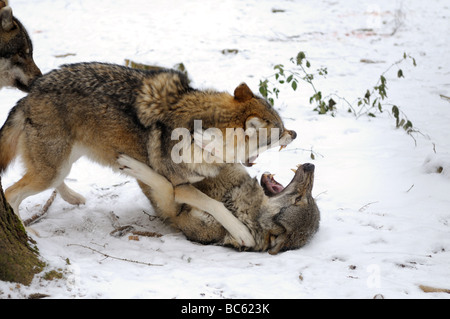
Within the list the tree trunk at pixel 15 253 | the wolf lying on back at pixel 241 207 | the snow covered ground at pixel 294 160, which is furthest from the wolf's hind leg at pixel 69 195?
the tree trunk at pixel 15 253

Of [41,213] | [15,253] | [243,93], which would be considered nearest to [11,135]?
[41,213]

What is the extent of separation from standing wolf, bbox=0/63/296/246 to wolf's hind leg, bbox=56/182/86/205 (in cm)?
63

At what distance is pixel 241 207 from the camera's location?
15.1 ft

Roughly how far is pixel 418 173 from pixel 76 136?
3989mm

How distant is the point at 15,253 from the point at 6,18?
2913mm

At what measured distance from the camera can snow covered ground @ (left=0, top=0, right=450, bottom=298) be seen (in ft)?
11.1

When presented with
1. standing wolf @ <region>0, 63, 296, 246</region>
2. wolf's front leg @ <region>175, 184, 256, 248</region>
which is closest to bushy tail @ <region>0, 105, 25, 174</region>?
standing wolf @ <region>0, 63, 296, 246</region>

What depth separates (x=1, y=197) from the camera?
119 inches

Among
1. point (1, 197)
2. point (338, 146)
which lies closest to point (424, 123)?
point (338, 146)

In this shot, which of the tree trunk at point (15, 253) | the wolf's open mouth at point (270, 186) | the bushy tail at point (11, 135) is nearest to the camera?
the tree trunk at point (15, 253)

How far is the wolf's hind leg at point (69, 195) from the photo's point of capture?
15.7 ft

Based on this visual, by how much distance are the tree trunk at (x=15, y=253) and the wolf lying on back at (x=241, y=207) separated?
127cm

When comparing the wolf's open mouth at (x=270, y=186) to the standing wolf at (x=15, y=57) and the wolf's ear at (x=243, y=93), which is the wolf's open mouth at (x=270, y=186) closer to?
the wolf's ear at (x=243, y=93)
